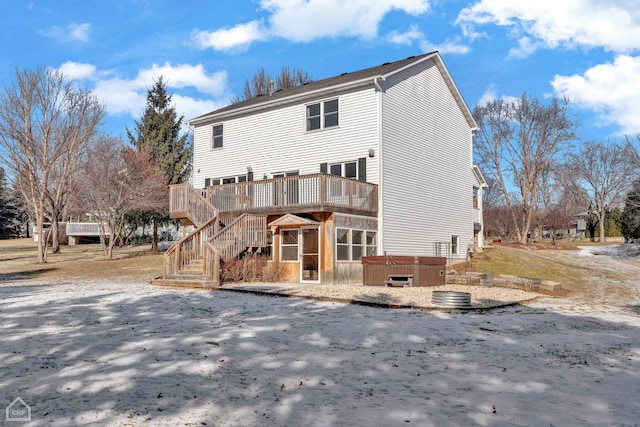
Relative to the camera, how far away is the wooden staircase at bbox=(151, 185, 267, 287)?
56.3ft

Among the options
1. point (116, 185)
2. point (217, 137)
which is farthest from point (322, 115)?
point (116, 185)

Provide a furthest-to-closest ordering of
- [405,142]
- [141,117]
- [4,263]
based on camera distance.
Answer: [141,117], [4,263], [405,142]

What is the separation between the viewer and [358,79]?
21.3m

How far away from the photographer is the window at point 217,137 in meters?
26.8

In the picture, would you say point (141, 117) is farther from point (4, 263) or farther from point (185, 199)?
point (185, 199)

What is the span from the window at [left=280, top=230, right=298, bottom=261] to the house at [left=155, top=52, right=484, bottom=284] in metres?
0.04

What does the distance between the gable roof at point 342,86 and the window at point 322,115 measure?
54 cm

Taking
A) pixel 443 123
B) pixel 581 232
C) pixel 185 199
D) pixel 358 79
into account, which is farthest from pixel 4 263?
pixel 581 232

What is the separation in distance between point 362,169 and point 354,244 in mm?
3320

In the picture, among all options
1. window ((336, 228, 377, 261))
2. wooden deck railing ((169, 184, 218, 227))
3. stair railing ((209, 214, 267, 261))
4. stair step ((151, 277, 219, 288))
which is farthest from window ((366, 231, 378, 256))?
stair step ((151, 277, 219, 288))

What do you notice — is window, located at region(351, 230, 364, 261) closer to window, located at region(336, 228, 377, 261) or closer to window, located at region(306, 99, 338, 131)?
window, located at region(336, 228, 377, 261)

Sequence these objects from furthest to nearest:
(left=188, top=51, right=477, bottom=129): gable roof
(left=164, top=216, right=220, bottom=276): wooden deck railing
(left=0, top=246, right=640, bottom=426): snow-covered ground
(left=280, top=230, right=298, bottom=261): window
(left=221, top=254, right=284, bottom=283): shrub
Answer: (left=188, top=51, right=477, bottom=129): gable roof
(left=280, top=230, right=298, bottom=261): window
(left=164, top=216, right=220, bottom=276): wooden deck railing
(left=221, top=254, right=284, bottom=283): shrub
(left=0, top=246, right=640, bottom=426): snow-covered ground

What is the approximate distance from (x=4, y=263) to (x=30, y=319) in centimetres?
2388

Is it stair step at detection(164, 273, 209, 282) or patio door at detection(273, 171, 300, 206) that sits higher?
patio door at detection(273, 171, 300, 206)
